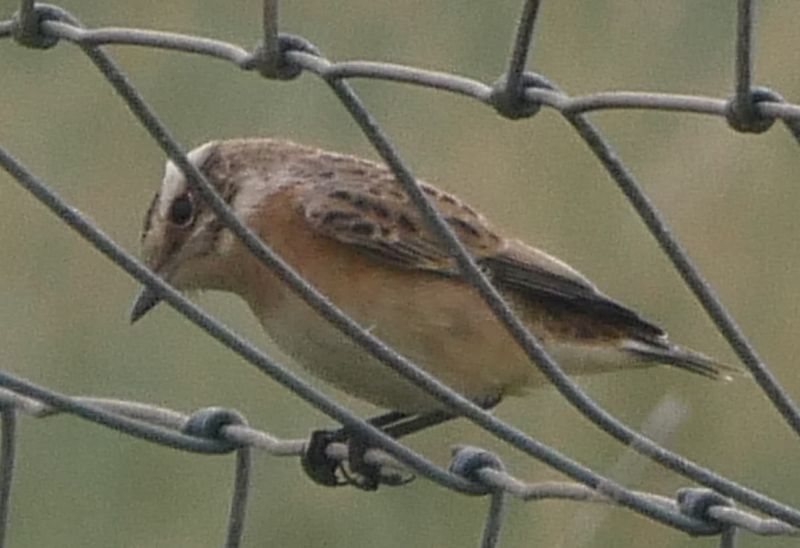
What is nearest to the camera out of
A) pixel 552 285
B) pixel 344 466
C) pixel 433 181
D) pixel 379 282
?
pixel 344 466

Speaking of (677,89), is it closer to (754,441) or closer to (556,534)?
(754,441)

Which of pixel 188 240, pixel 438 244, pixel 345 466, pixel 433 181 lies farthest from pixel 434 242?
pixel 433 181

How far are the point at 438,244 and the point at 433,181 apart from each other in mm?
3331

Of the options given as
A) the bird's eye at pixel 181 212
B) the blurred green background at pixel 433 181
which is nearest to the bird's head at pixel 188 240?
the bird's eye at pixel 181 212

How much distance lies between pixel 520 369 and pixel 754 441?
2336 millimetres

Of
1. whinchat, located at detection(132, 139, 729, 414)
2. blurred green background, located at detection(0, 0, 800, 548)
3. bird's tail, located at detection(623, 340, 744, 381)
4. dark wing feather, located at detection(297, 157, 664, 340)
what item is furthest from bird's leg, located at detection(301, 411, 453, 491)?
blurred green background, located at detection(0, 0, 800, 548)

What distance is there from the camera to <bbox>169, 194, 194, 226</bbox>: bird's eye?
495 centimetres

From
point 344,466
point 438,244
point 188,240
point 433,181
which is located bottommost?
point 344,466

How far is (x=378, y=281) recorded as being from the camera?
491 centimetres

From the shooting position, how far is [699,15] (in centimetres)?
916

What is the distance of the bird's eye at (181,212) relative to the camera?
195 inches

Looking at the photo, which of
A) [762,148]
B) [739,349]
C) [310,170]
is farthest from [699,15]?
[739,349]

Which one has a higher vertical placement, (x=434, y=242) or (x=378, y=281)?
(x=434, y=242)

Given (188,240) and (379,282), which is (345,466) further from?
(188,240)
